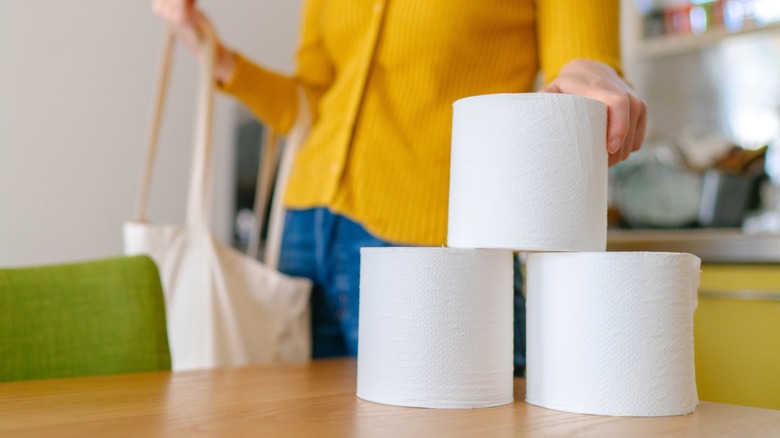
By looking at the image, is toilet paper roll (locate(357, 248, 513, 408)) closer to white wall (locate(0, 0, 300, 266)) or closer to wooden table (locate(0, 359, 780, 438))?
wooden table (locate(0, 359, 780, 438))

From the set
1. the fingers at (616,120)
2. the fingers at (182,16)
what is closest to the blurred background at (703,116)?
the fingers at (182,16)

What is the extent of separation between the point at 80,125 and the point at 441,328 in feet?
4.67

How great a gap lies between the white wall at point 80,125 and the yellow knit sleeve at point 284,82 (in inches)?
25.4

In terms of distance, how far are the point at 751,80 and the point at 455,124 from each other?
6.43ft

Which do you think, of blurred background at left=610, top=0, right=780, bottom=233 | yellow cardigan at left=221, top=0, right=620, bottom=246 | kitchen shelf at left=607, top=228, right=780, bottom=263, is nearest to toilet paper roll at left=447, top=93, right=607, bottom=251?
yellow cardigan at left=221, top=0, right=620, bottom=246

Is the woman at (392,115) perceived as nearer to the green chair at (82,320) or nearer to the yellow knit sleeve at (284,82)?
the yellow knit sleeve at (284,82)

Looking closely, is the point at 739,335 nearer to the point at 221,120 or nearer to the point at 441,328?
the point at 441,328

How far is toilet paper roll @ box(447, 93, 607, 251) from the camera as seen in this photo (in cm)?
69

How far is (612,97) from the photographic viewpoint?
76cm

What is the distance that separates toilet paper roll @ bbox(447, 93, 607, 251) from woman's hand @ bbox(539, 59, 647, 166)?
0.19 ft

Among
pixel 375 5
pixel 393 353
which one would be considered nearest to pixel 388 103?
pixel 375 5

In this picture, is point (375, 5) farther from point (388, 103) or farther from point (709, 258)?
point (709, 258)

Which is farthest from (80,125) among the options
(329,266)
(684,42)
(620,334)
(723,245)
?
(684,42)

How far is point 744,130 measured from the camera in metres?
2.41
